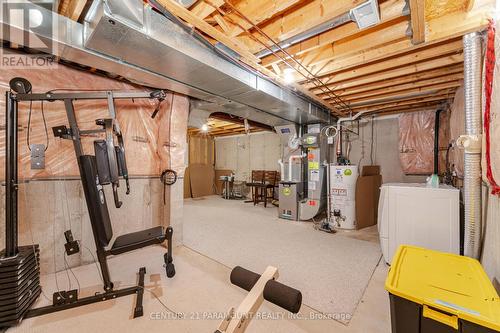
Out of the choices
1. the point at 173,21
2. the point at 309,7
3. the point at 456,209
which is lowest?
the point at 456,209

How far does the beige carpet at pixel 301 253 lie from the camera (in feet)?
6.32

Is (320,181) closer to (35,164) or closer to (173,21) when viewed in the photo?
(173,21)

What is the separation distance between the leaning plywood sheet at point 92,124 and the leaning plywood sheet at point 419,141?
437cm

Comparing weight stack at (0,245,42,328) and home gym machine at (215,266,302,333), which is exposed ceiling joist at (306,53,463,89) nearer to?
home gym machine at (215,266,302,333)

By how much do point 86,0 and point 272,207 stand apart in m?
5.37

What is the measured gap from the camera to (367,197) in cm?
407

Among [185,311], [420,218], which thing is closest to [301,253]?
[420,218]

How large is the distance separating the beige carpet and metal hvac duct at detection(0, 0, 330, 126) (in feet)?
6.98

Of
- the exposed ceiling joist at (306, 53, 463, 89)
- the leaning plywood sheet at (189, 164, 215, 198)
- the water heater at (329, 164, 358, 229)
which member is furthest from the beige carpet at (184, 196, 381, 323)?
the leaning plywood sheet at (189, 164, 215, 198)

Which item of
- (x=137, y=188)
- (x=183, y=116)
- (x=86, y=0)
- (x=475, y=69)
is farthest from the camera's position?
(x=183, y=116)

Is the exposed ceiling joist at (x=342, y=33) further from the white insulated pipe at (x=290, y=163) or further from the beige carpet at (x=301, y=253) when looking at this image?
the white insulated pipe at (x=290, y=163)

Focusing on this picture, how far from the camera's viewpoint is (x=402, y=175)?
15.2 ft

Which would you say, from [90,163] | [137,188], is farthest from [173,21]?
[137,188]

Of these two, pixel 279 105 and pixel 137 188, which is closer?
pixel 137 188
